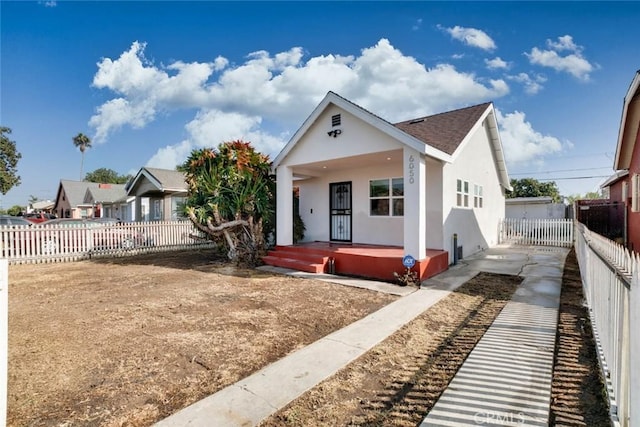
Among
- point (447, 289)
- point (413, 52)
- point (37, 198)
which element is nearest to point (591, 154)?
point (413, 52)

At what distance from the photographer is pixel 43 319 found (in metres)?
5.29

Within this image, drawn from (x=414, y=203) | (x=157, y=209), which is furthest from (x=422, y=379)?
→ (x=157, y=209)

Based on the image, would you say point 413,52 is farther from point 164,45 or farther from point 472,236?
point 164,45

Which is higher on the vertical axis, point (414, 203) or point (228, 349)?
point (414, 203)

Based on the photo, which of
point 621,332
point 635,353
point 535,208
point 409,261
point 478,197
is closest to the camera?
point 635,353

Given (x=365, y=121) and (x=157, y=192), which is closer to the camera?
(x=365, y=121)

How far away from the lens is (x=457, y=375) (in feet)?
10.7

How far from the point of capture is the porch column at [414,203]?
7684 mm

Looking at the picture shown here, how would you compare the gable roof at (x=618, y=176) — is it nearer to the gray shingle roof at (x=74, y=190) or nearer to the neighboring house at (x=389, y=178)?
the neighboring house at (x=389, y=178)

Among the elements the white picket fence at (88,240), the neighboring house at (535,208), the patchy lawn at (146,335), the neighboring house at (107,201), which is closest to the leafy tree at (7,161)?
the neighboring house at (107,201)

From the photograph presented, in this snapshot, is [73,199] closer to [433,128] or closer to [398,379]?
[433,128]

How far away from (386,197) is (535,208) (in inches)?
868

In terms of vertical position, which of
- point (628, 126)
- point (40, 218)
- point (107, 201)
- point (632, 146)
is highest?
point (628, 126)

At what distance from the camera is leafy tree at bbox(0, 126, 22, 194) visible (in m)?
37.8
